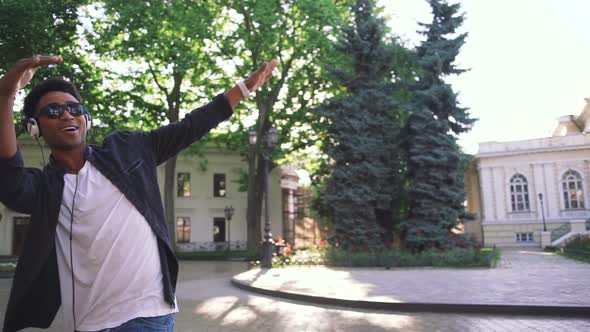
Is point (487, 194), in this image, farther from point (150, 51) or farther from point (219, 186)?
point (150, 51)

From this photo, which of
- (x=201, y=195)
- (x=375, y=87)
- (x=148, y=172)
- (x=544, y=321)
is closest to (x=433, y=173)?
(x=375, y=87)

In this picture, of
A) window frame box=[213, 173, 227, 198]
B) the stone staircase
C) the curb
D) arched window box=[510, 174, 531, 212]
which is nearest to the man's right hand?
the curb

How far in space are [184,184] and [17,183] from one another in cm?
3809

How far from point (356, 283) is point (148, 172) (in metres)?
10.9

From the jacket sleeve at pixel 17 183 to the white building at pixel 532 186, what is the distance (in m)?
34.9

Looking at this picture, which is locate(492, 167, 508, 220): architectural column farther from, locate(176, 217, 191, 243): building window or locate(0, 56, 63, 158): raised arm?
locate(0, 56, 63, 158): raised arm

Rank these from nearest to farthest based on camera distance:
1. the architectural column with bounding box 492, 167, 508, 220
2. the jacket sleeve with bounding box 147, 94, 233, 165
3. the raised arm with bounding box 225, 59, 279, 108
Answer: the jacket sleeve with bounding box 147, 94, 233, 165, the raised arm with bounding box 225, 59, 279, 108, the architectural column with bounding box 492, 167, 508, 220

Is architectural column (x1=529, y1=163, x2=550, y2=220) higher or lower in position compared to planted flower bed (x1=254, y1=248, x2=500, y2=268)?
higher

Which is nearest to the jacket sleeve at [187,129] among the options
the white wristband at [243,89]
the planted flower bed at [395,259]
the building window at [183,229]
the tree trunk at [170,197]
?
the white wristband at [243,89]

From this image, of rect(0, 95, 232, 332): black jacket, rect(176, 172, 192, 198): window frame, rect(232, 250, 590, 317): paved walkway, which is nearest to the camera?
rect(0, 95, 232, 332): black jacket

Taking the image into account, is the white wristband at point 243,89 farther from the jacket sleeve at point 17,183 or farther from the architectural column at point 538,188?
the architectural column at point 538,188

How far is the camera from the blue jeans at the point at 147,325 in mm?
2035

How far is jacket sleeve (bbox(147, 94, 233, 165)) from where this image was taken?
2.45 metres

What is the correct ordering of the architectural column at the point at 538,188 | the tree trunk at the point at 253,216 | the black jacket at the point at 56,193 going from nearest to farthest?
the black jacket at the point at 56,193, the tree trunk at the point at 253,216, the architectural column at the point at 538,188
